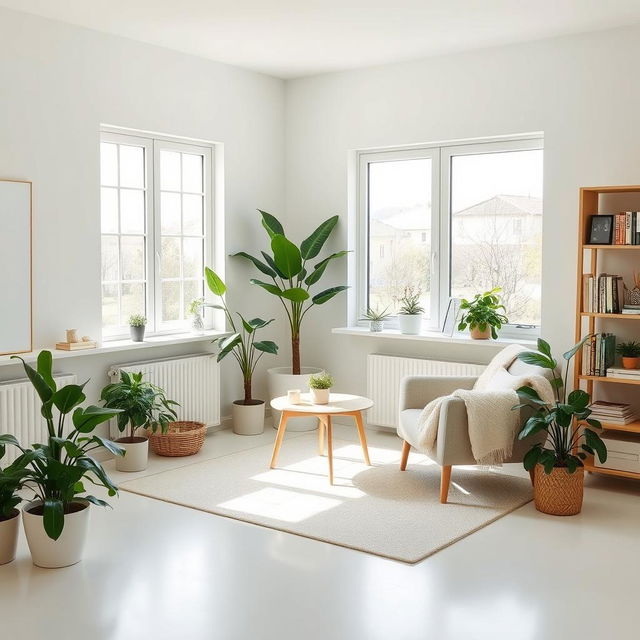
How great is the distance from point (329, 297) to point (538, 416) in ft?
7.20

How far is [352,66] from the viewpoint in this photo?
624 centimetres

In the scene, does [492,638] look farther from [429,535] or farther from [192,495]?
[192,495]

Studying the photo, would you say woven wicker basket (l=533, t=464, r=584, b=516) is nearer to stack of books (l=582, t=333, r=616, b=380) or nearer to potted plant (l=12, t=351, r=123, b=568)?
stack of books (l=582, t=333, r=616, b=380)

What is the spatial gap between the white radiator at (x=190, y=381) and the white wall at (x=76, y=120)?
0.13 metres

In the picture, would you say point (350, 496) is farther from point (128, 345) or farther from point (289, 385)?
point (128, 345)

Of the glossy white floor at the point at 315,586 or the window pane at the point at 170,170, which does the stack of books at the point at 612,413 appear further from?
the window pane at the point at 170,170

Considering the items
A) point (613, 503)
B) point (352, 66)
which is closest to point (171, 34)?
point (352, 66)

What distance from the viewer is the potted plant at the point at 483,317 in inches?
224

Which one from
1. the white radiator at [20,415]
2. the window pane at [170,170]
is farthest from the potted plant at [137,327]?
the window pane at [170,170]

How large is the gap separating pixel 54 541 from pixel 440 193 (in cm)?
369

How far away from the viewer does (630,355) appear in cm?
488

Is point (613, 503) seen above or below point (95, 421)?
below

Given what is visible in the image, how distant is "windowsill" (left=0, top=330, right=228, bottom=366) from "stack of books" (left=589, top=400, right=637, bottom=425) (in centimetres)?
270

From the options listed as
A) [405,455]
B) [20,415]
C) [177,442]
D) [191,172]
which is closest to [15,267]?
[20,415]
